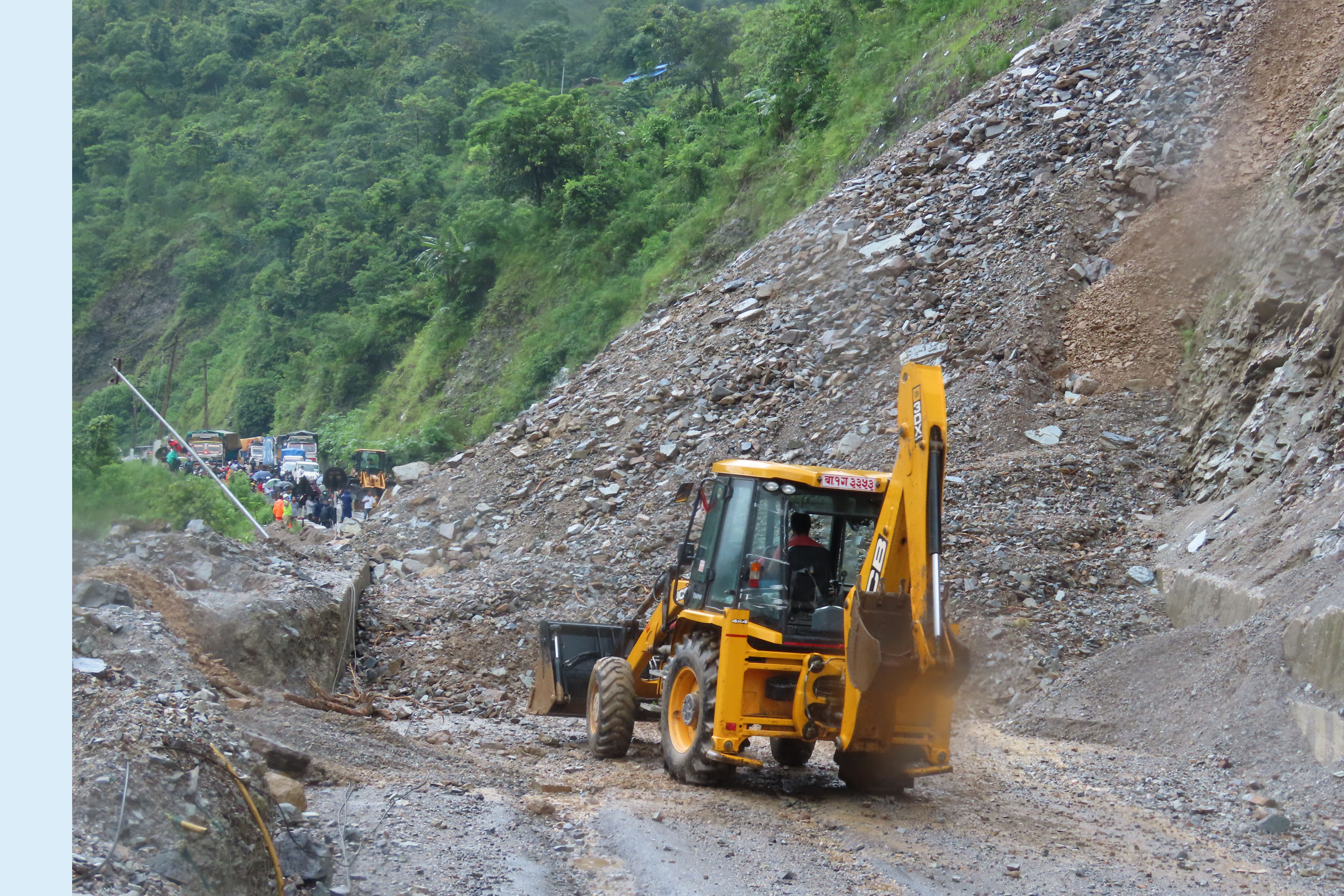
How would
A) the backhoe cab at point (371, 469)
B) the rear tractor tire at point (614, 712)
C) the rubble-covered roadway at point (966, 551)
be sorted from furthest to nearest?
the backhoe cab at point (371, 469), the rear tractor tire at point (614, 712), the rubble-covered roadway at point (966, 551)

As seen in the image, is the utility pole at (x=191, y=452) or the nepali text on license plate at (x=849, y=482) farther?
the utility pole at (x=191, y=452)

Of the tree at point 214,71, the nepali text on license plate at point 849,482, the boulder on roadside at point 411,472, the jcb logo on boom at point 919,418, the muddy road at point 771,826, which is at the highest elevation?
the tree at point 214,71

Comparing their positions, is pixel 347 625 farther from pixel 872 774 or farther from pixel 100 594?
pixel 872 774

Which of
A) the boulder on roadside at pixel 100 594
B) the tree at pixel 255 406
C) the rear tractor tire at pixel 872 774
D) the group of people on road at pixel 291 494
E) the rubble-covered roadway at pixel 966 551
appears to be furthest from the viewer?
the tree at pixel 255 406

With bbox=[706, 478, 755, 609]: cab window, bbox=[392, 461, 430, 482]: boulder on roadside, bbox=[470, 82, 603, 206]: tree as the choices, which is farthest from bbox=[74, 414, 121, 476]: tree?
bbox=[470, 82, 603, 206]: tree

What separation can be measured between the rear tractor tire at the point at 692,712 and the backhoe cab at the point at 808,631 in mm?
12

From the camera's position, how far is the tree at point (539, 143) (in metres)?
35.5

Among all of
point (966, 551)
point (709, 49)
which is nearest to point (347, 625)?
point (966, 551)

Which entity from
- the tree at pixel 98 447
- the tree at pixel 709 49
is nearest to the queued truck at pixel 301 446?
the tree at pixel 709 49

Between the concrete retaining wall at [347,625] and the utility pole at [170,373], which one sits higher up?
the utility pole at [170,373]

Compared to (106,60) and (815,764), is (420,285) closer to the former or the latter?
(106,60)

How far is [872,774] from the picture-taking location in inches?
271

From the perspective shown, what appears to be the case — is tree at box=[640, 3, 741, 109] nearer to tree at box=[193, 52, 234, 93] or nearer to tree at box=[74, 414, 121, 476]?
tree at box=[193, 52, 234, 93]

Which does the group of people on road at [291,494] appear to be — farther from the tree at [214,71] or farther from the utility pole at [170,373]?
the tree at [214,71]
